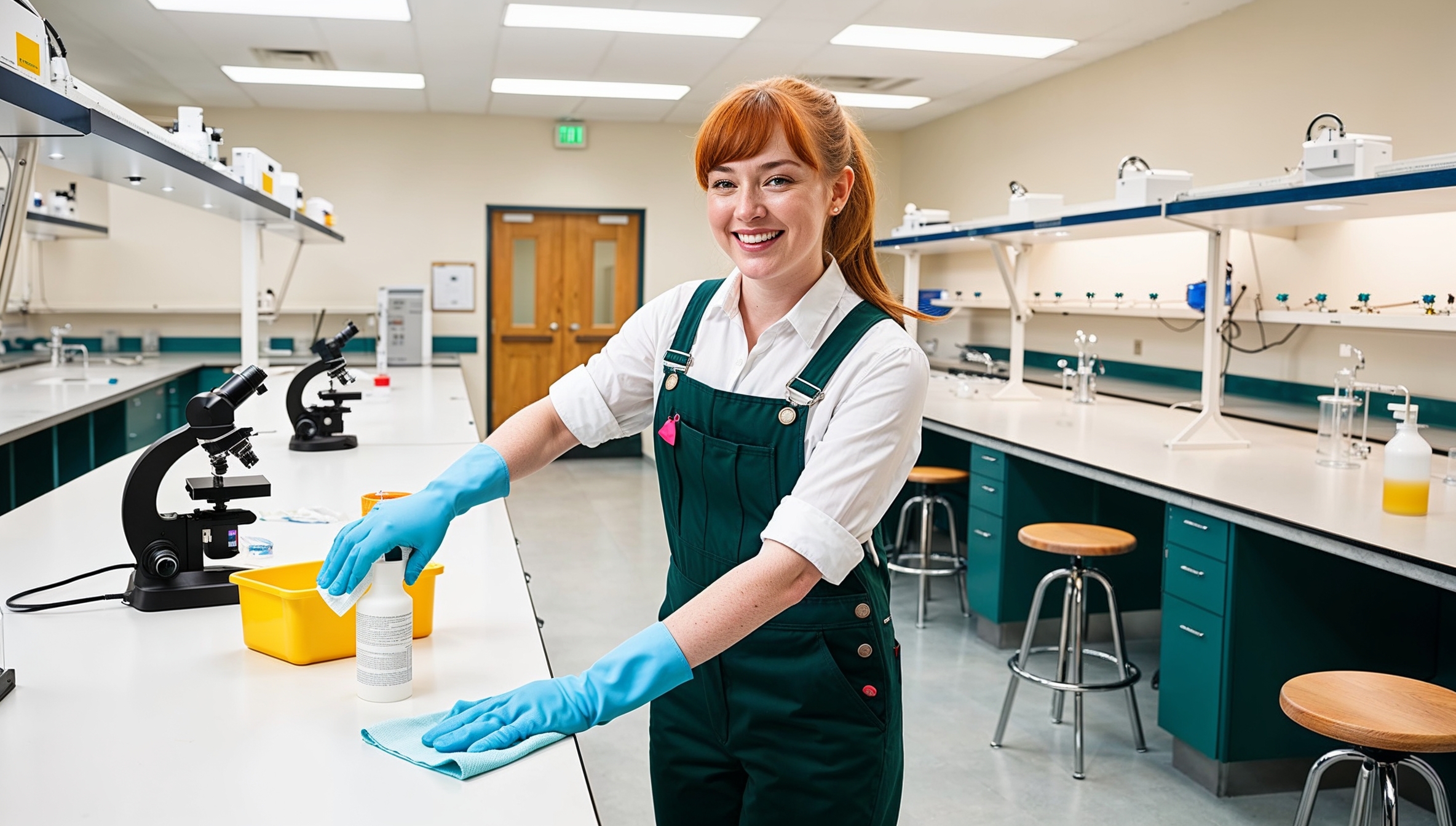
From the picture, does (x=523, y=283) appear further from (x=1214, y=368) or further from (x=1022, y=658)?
(x=1022, y=658)

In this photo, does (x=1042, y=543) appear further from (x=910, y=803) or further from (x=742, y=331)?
(x=742, y=331)

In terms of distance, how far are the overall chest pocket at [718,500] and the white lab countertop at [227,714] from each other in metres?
0.30

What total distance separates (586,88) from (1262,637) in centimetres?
594

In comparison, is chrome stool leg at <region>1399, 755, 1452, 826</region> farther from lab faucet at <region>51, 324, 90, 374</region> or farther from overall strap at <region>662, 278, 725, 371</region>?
lab faucet at <region>51, 324, 90, 374</region>

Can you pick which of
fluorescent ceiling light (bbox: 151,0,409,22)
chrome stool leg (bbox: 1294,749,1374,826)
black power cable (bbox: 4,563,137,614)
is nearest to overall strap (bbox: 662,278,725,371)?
black power cable (bbox: 4,563,137,614)

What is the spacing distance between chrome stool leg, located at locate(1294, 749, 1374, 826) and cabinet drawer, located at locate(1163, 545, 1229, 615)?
2.84ft

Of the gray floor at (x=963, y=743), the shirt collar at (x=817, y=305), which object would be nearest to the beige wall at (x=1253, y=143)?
the gray floor at (x=963, y=743)

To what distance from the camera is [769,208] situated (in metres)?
1.37

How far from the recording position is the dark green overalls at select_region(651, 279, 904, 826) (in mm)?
1428

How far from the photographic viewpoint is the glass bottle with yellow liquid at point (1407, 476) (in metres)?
2.70

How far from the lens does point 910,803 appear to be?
9.68 feet

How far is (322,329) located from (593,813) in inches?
322

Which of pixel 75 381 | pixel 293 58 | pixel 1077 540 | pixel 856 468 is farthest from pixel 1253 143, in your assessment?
pixel 75 381

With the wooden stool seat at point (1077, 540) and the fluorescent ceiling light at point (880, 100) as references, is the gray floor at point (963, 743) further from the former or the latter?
the fluorescent ceiling light at point (880, 100)
